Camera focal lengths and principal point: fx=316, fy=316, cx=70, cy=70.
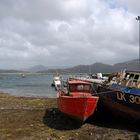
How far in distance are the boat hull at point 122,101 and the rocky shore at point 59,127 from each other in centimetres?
85

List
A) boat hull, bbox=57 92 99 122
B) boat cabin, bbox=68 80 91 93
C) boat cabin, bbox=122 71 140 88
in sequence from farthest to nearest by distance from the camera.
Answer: boat cabin, bbox=68 80 91 93, boat cabin, bbox=122 71 140 88, boat hull, bbox=57 92 99 122

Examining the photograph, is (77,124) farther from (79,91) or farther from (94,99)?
(79,91)

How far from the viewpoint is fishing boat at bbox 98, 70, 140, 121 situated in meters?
20.5

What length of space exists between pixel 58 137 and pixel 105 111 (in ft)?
25.5

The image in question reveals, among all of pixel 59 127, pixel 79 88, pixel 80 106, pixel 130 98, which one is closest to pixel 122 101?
pixel 130 98

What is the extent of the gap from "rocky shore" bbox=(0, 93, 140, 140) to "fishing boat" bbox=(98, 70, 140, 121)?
37.2 inches

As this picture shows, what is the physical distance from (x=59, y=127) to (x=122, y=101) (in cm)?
462

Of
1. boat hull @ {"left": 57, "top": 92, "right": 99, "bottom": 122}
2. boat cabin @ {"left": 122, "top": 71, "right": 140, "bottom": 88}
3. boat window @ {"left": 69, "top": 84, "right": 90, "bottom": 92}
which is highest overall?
boat cabin @ {"left": 122, "top": 71, "right": 140, "bottom": 88}

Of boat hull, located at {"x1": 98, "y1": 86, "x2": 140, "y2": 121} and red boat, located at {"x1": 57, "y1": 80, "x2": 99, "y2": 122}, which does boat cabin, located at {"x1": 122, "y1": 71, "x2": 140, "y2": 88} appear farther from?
red boat, located at {"x1": 57, "y1": 80, "x2": 99, "y2": 122}

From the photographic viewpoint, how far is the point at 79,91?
24422 mm

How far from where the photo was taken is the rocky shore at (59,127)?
18.5 meters

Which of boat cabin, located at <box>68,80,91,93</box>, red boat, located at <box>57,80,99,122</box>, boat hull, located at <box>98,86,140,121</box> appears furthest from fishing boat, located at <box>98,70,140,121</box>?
red boat, located at <box>57,80,99,122</box>

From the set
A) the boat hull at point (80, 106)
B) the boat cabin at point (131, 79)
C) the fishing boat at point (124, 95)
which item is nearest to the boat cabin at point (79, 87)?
the fishing boat at point (124, 95)

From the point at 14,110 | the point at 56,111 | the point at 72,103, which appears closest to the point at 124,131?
the point at 72,103
